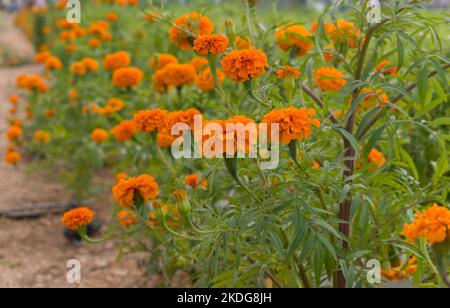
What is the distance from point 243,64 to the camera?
5.07 feet

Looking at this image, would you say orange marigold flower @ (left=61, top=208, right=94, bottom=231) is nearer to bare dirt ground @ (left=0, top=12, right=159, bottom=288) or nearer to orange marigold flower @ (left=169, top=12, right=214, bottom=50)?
orange marigold flower @ (left=169, top=12, right=214, bottom=50)

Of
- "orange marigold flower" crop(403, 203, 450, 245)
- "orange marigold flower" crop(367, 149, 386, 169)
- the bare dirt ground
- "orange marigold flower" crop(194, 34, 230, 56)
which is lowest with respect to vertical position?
the bare dirt ground

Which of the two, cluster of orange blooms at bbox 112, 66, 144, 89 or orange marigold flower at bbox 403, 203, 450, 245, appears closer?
orange marigold flower at bbox 403, 203, 450, 245

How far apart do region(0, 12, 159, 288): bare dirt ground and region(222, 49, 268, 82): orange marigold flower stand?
53.7 inches

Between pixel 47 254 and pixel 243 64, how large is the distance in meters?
2.08

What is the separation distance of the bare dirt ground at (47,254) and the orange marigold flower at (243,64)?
1364 mm

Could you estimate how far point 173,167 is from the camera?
239 centimetres

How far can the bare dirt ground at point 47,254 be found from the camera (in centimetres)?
290

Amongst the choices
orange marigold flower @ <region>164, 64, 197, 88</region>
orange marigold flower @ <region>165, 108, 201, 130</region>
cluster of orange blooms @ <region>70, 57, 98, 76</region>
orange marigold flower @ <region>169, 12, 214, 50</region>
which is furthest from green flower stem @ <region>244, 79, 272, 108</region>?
cluster of orange blooms @ <region>70, 57, 98, 76</region>

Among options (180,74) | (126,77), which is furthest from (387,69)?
(126,77)

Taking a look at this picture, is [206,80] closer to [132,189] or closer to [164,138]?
A: [164,138]

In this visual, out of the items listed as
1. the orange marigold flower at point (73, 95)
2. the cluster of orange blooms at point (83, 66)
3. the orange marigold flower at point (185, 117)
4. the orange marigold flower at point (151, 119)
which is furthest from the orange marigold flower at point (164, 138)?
the orange marigold flower at point (73, 95)

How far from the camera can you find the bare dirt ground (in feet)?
9.50

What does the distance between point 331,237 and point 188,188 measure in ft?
1.80
